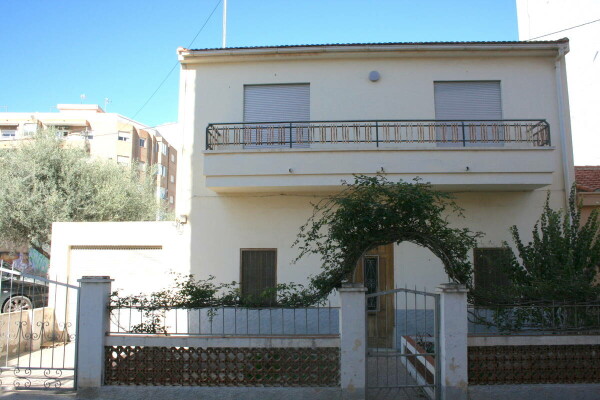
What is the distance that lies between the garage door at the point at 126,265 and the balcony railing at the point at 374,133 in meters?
3.12

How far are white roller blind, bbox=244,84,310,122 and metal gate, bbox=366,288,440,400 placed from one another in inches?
178

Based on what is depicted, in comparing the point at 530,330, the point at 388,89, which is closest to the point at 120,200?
the point at 388,89

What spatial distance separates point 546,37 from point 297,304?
53.6 feet

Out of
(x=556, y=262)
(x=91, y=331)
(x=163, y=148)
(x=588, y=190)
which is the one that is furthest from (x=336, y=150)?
(x=163, y=148)

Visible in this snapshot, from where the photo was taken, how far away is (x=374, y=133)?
10445mm

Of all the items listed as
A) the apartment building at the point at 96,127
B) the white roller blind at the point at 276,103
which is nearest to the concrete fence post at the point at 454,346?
the white roller blind at the point at 276,103

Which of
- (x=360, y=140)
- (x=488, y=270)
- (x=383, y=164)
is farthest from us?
(x=360, y=140)

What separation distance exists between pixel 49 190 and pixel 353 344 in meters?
12.9

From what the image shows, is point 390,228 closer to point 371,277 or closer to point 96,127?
point 371,277

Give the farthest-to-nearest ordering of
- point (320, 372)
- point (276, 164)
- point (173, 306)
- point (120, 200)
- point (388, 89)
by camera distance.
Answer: point (120, 200), point (388, 89), point (276, 164), point (173, 306), point (320, 372)

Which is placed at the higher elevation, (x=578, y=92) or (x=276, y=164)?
(x=578, y=92)

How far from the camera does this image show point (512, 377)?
6.34 metres

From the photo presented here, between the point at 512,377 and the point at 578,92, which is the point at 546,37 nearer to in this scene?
the point at 578,92

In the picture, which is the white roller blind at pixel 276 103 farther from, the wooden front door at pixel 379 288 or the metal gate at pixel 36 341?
the metal gate at pixel 36 341
